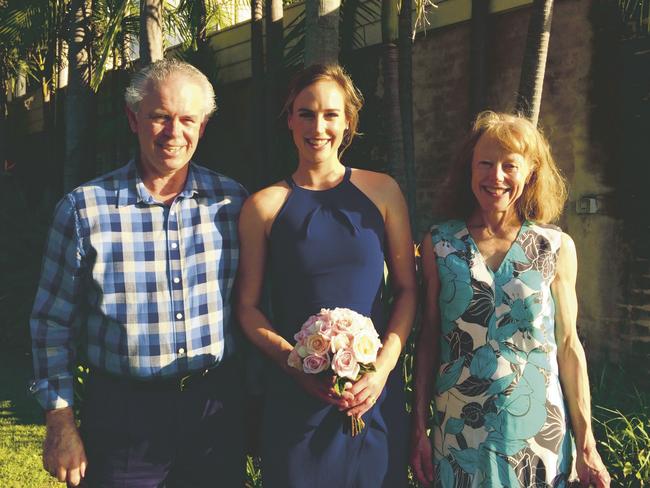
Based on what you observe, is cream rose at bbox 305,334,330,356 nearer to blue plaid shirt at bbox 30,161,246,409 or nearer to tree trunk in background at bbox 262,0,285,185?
blue plaid shirt at bbox 30,161,246,409

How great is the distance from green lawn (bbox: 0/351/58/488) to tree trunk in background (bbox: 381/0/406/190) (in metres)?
4.21

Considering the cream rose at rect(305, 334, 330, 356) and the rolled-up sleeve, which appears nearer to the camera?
the cream rose at rect(305, 334, 330, 356)

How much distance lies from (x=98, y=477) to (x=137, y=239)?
97 centimetres

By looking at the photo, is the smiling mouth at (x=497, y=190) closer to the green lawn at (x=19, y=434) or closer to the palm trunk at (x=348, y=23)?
the green lawn at (x=19, y=434)

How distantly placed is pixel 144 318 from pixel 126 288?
14 centimetres

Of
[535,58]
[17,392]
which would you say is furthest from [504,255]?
[17,392]

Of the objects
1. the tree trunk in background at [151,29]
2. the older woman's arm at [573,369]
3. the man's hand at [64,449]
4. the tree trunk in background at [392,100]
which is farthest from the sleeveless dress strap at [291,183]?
the tree trunk in background at [151,29]

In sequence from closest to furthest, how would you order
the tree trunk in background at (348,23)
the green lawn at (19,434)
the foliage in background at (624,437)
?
the foliage in background at (624,437) → the green lawn at (19,434) → the tree trunk in background at (348,23)

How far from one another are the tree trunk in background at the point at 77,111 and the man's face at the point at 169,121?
6.95 meters

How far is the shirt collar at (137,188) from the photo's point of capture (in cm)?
253

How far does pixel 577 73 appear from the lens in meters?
7.19

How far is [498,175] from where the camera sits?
8.16ft

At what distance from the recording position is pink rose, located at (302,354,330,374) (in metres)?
2.20

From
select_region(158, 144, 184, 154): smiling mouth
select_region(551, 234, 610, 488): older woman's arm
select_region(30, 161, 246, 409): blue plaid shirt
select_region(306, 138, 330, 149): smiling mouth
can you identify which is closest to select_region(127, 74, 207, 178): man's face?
select_region(158, 144, 184, 154): smiling mouth
